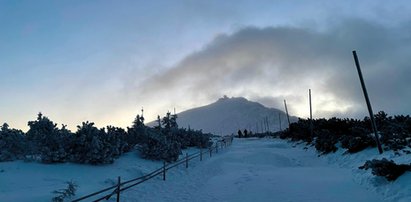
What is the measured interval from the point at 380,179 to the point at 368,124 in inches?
636

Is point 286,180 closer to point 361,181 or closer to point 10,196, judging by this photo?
point 361,181

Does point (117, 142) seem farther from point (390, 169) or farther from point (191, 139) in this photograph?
point (191, 139)

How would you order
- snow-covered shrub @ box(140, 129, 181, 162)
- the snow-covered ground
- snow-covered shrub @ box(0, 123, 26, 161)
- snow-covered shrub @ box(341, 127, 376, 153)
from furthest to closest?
snow-covered shrub @ box(140, 129, 181, 162) → snow-covered shrub @ box(341, 127, 376, 153) → snow-covered shrub @ box(0, 123, 26, 161) → the snow-covered ground

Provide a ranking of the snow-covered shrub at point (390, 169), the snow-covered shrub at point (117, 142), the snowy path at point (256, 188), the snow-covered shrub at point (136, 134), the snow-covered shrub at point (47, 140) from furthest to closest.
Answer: the snow-covered shrub at point (136, 134) < the snow-covered shrub at point (117, 142) < the snow-covered shrub at point (47, 140) < the snowy path at point (256, 188) < the snow-covered shrub at point (390, 169)

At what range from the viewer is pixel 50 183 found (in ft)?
50.5

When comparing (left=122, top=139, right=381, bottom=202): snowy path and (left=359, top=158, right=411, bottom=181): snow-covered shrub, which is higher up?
(left=359, top=158, right=411, bottom=181): snow-covered shrub

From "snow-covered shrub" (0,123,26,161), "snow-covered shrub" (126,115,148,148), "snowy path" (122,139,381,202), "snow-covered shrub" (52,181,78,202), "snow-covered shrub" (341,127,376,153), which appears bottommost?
"snowy path" (122,139,381,202)

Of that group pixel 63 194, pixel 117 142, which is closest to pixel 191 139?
pixel 117 142

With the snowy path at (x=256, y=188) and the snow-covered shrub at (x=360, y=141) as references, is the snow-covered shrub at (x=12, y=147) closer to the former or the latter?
the snowy path at (x=256, y=188)

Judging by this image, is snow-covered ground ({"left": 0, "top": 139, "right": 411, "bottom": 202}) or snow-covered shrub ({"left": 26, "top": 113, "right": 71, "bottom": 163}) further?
snow-covered shrub ({"left": 26, "top": 113, "right": 71, "bottom": 163})

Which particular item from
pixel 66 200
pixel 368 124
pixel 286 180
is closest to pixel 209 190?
pixel 286 180

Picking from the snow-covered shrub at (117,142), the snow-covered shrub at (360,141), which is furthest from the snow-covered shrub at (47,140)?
the snow-covered shrub at (360,141)

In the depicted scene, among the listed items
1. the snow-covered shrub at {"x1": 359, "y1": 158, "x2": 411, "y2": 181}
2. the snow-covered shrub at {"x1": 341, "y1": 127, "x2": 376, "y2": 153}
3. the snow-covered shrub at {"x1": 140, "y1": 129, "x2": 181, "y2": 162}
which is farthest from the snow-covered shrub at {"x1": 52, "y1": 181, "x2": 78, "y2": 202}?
the snow-covered shrub at {"x1": 341, "y1": 127, "x2": 376, "y2": 153}

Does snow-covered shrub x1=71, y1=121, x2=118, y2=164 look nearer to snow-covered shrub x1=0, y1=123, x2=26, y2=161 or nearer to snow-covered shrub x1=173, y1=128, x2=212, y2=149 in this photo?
snow-covered shrub x1=0, y1=123, x2=26, y2=161
